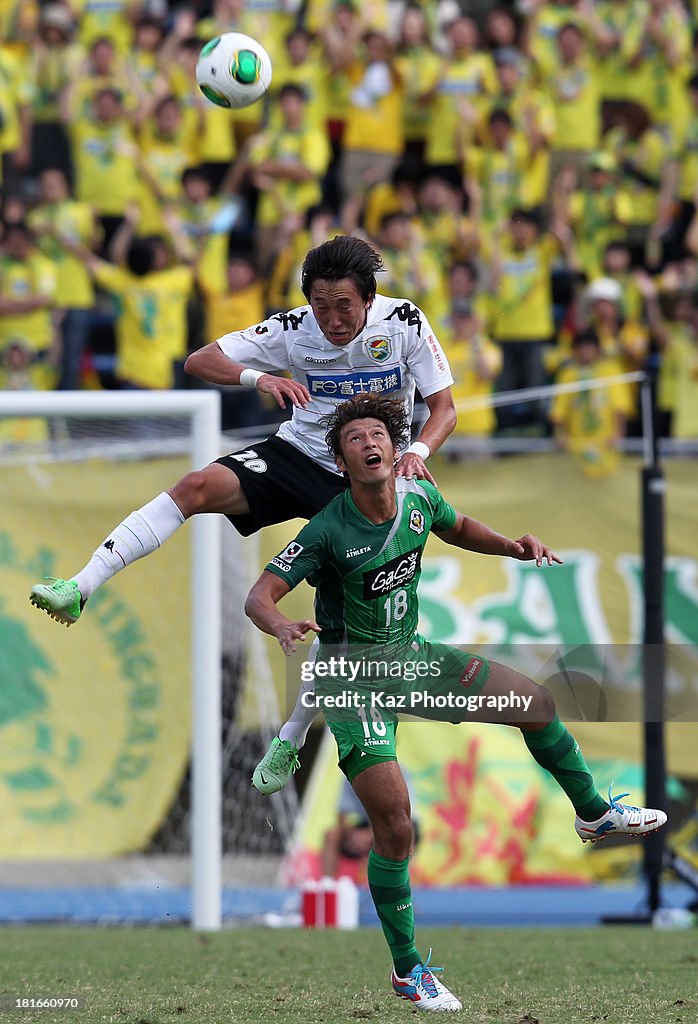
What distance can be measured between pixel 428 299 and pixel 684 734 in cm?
411

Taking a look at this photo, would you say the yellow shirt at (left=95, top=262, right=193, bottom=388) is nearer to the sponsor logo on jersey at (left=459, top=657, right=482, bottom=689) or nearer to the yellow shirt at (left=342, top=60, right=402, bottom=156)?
the yellow shirt at (left=342, top=60, right=402, bottom=156)

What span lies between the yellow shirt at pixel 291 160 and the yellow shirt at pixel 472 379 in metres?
2.00

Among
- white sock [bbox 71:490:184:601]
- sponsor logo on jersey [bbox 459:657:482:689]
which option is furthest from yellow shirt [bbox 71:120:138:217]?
sponsor logo on jersey [bbox 459:657:482:689]

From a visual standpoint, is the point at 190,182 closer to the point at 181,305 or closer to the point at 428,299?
the point at 181,305

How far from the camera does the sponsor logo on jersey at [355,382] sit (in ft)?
22.6

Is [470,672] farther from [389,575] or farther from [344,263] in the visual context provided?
[344,263]

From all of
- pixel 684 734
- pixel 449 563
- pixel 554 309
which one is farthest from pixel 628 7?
pixel 684 734

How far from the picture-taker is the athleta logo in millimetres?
6887

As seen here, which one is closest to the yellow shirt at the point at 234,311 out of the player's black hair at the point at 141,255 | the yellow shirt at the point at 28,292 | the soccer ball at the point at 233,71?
the player's black hair at the point at 141,255

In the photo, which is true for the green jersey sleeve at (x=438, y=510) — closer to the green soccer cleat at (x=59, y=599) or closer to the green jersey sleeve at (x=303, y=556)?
the green jersey sleeve at (x=303, y=556)

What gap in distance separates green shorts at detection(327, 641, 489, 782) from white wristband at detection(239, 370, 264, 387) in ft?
4.48

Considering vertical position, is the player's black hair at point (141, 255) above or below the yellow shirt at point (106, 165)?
below

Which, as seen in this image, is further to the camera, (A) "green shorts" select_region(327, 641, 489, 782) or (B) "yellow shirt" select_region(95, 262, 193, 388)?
(B) "yellow shirt" select_region(95, 262, 193, 388)

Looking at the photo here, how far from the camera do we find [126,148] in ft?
44.8
